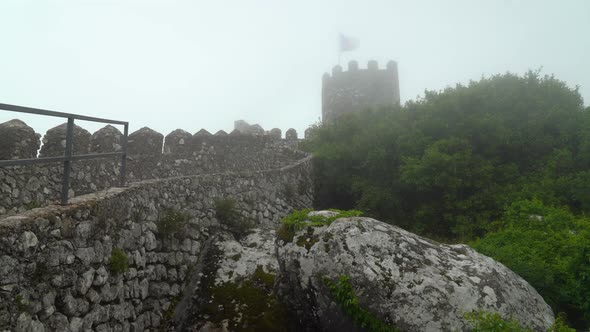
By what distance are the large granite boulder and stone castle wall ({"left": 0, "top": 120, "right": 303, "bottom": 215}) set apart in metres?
3.90

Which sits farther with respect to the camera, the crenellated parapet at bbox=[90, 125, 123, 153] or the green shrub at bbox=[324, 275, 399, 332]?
the crenellated parapet at bbox=[90, 125, 123, 153]

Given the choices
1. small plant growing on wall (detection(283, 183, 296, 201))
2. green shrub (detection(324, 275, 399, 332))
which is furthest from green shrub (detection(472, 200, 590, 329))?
small plant growing on wall (detection(283, 183, 296, 201))

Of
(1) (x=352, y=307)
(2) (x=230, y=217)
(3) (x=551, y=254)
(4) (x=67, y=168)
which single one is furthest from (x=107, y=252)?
(3) (x=551, y=254)

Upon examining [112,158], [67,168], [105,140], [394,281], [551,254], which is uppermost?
[105,140]

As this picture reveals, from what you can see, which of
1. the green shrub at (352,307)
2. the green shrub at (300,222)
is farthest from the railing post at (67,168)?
the green shrub at (352,307)

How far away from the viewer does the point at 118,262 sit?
15.1ft

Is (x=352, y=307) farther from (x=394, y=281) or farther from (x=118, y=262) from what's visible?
(x=118, y=262)

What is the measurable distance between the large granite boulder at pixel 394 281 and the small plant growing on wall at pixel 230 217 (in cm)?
209

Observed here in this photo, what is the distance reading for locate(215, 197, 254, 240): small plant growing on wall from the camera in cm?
723

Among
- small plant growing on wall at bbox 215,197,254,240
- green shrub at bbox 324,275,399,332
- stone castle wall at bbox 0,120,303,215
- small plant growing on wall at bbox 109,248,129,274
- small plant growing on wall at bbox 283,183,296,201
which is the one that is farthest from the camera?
small plant growing on wall at bbox 283,183,296,201

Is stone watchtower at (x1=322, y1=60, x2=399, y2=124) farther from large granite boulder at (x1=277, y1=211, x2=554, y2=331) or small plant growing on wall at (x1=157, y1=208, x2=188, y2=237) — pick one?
large granite boulder at (x1=277, y1=211, x2=554, y2=331)

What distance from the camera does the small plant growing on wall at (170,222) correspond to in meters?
5.84

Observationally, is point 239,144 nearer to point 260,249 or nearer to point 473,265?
point 260,249

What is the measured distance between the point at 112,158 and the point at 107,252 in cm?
411
